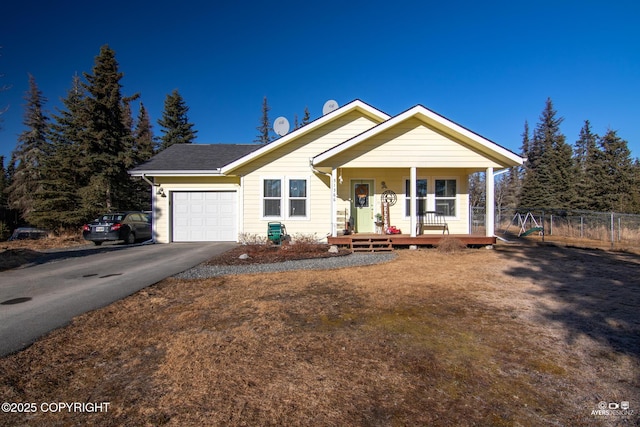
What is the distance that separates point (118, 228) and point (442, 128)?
13364 mm

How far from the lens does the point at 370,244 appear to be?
10.6 m

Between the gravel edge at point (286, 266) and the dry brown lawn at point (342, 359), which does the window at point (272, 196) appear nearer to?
the gravel edge at point (286, 266)

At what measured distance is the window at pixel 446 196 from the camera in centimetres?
1236

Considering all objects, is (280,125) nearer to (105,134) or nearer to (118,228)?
(118,228)

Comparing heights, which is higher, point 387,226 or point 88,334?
point 387,226

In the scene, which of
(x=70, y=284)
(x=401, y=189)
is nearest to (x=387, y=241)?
(x=401, y=189)

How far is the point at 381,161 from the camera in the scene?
10.8 metres

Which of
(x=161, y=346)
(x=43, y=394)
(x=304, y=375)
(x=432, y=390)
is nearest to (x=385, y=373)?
(x=432, y=390)

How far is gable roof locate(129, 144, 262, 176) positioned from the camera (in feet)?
43.0

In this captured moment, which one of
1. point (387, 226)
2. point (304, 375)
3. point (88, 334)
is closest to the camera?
point (304, 375)

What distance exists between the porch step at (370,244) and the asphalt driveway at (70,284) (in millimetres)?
4698

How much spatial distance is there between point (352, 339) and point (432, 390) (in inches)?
43.8

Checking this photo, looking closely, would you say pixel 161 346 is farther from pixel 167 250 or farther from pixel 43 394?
pixel 167 250

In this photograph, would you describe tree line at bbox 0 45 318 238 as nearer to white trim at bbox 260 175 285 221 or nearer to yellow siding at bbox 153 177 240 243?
yellow siding at bbox 153 177 240 243
